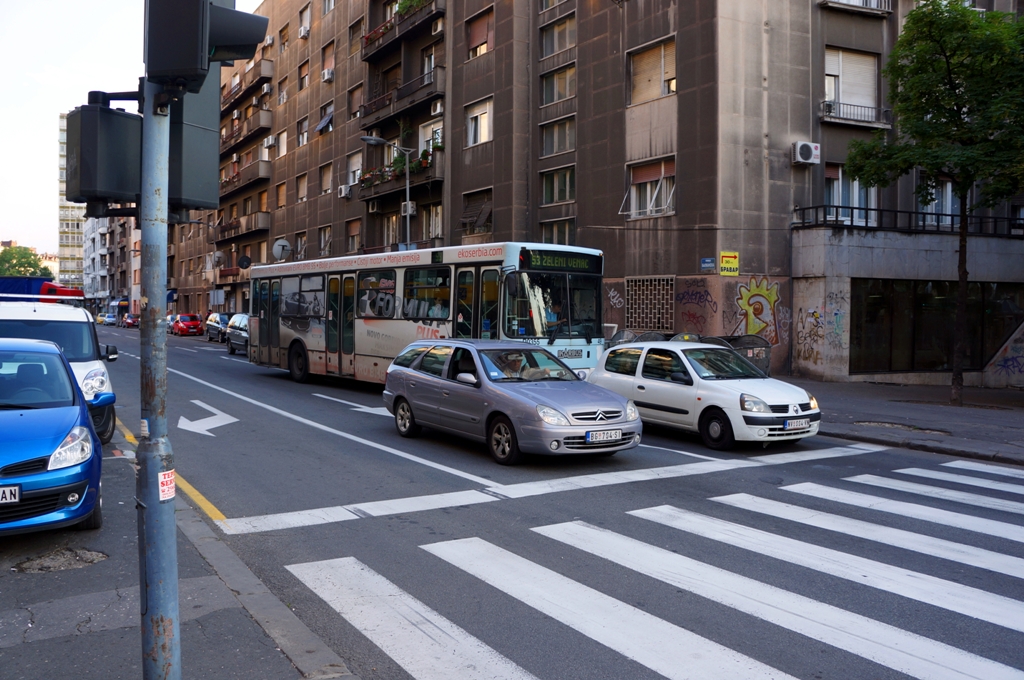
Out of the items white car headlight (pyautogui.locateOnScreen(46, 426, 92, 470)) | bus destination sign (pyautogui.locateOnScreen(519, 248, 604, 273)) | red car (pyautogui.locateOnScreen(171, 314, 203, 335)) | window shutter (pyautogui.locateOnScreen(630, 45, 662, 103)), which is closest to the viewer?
white car headlight (pyautogui.locateOnScreen(46, 426, 92, 470))

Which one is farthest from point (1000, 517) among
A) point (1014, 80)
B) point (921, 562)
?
point (1014, 80)

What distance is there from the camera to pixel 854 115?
25.3 m

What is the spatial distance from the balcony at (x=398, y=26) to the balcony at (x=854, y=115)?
1850 centimetres

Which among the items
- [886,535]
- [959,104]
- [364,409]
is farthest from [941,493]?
[959,104]

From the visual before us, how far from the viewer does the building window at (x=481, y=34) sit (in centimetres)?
3308

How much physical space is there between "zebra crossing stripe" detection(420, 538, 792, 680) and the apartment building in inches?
731

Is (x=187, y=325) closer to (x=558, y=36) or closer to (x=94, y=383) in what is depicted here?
(x=558, y=36)

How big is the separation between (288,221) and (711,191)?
118 feet

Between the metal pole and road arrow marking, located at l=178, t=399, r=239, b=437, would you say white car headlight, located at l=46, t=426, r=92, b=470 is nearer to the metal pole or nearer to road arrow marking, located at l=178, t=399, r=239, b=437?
the metal pole

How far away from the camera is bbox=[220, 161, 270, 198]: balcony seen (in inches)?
2215

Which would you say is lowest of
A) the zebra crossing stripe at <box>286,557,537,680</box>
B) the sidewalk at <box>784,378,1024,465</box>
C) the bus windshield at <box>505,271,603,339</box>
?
the zebra crossing stripe at <box>286,557,537,680</box>

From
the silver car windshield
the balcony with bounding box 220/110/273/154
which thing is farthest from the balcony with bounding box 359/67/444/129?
the silver car windshield

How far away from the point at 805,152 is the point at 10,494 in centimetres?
2305

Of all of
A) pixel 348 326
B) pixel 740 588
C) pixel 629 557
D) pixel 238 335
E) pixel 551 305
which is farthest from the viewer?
pixel 238 335
